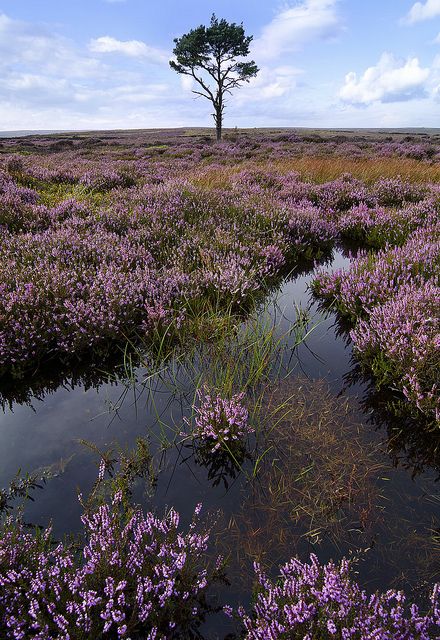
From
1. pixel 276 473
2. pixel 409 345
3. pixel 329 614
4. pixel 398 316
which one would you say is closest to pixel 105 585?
pixel 329 614

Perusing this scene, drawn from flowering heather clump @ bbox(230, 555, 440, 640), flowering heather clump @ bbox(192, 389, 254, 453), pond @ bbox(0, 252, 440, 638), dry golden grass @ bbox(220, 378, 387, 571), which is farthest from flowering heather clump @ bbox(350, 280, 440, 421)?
flowering heather clump @ bbox(230, 555, 440, 640)

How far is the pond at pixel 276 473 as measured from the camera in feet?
6.66

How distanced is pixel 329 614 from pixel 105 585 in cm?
100

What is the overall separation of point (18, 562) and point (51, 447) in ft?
3.32

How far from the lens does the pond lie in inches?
79.9

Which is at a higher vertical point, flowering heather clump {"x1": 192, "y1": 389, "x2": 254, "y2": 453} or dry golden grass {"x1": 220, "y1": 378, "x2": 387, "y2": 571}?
flowering heather clump {"x1": 192, "y1": 389, "x2": 254, "y2": 453}

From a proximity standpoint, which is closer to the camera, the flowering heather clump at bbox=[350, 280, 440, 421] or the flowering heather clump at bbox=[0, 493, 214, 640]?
the flowering heather clump at bbox=[0, 493, 214, 640]

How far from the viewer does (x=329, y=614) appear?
1563mm

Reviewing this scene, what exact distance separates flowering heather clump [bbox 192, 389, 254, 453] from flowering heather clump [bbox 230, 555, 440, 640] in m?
1.03

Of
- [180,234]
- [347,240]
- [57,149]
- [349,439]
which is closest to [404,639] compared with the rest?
[349,439]

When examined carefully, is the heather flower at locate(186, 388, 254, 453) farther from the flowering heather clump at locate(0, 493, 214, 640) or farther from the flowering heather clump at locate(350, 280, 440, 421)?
the flowering heather clump at locate(350, 280, 440, 421)

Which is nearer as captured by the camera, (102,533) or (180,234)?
(102,533)

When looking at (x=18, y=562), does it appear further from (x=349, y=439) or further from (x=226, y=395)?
(x=349, y=439)

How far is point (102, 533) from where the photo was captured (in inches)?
75.4
